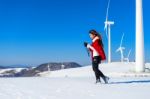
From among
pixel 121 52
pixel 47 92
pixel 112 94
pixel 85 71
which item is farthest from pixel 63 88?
pixel 121 52

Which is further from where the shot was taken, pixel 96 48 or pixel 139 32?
A: pixel 139 32

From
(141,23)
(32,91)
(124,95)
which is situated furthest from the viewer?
(141,23)

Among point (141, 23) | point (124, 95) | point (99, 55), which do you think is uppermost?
point (141, 23)

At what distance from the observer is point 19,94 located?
11352 millimetres

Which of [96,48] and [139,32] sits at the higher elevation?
[139,32]

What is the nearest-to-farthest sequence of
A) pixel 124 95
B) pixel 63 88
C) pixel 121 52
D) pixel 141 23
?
pixel 124 95 < pixel 63 88 < pixel 141 23 < pixel 121 52

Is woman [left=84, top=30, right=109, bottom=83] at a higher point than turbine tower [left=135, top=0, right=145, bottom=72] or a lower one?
lower

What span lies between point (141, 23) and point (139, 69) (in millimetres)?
3167

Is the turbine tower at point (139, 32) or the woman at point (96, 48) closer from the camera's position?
the woman at point (96, 48)

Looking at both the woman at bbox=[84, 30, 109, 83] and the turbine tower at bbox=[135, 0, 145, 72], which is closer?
the woman at bbox=[84, 30, 109, 83]

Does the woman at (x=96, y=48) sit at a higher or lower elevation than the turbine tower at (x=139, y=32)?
lower

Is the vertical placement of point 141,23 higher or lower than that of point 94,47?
higher

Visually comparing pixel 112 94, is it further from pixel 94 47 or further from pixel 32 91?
pixel 94 47

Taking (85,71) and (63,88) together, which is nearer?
→ (63,88)
